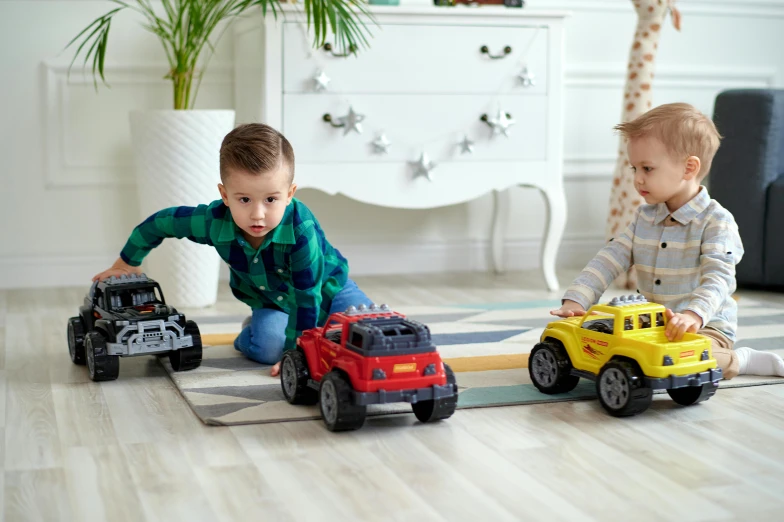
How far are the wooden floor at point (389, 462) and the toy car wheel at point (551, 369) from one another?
0.07 meters

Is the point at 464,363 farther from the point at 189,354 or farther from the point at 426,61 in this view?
the point at 426,61

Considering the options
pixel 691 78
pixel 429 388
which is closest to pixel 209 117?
pixel 429 388

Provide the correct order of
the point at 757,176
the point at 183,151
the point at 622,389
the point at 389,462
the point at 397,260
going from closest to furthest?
the point at 389,462 < the point at 622,389 < the point at 183,151 < the point at 757,176 < the point at 397,260

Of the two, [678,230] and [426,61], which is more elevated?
[426,61]

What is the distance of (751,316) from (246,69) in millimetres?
1827

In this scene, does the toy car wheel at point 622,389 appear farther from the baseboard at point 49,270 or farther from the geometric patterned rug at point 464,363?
the baseboard at point 49,270

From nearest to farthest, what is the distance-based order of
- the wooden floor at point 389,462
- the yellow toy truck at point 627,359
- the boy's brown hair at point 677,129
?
the wooden floor at point 389,462 < the yellow toy truck at point 627,359 < the boy's brown hair at point 677,129

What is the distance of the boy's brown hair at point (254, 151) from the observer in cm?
195

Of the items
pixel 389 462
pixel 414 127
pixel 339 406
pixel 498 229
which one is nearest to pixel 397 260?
pixel 498 229

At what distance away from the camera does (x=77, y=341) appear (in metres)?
2.22

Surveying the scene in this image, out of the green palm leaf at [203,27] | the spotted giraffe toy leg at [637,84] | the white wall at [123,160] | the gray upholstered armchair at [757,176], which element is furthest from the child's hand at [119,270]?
the gray upholstered armchair at [757,176]

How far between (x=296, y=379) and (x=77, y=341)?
0.67 metres

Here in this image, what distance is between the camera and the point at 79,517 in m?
1.33

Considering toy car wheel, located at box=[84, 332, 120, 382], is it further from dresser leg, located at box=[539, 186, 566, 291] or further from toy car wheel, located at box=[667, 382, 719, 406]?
dresser leg, located at box=[539, 186, 566, 291]
